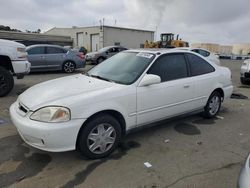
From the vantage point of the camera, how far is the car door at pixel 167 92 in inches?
146

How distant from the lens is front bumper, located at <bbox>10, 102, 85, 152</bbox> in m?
2.90

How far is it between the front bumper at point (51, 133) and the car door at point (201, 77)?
2.48m

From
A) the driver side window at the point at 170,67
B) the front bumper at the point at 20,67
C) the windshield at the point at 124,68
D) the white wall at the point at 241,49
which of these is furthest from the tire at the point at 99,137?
the white wall at the point at 241,49

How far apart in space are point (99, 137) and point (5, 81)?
14.6 ft

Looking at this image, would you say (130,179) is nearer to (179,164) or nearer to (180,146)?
(179,164)

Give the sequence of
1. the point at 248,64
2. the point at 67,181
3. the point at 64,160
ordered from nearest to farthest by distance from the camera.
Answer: the point at 67,181
the point at 64,160
the point at 248,64

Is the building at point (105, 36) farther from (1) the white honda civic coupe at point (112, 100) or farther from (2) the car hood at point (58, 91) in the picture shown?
(2) the car hood at point (58, 91)

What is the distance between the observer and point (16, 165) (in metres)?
3.15

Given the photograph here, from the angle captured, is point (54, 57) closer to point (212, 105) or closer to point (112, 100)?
point (212, 105)

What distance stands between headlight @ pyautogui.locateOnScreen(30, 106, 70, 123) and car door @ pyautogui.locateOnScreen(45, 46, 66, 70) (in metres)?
9.03

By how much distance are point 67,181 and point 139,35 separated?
37659 millimetres

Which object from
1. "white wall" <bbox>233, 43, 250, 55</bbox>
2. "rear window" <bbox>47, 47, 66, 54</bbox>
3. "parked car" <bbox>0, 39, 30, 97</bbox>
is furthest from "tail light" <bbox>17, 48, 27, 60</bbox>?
"white wall" <bbox>233, 43, 250, 55</bbox>

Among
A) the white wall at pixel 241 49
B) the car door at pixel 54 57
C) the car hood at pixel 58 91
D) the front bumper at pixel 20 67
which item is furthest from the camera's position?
the white wall at pixel 241 49

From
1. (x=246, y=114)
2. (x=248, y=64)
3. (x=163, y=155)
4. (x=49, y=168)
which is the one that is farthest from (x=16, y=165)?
(x=248, y=64)
